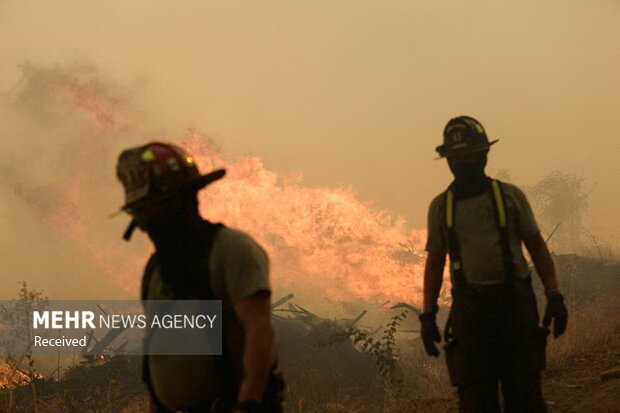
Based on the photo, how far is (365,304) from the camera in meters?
33.2

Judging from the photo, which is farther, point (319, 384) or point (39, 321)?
point (39, 321)

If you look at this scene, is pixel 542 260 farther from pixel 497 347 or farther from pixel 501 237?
pixel 497 347

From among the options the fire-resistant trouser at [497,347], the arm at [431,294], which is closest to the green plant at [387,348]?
the arm at [431,294]

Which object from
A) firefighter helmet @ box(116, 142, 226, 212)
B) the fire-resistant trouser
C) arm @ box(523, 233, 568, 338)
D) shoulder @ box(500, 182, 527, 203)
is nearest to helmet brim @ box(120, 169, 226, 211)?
firefighter helmet @ box(116, 142, 226, 212)

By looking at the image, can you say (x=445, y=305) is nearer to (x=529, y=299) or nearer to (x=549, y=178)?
(x=529, y=299)

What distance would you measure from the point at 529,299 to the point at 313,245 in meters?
34.6

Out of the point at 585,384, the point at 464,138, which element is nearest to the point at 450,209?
the point at 464,138

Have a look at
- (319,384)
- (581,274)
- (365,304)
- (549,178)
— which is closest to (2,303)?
(319,384)

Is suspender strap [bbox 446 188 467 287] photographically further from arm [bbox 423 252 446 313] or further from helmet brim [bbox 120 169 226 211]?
helmet brim [bbox 120 169 226 211]

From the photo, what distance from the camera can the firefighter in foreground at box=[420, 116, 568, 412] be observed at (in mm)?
3740

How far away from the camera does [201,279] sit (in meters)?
2.28

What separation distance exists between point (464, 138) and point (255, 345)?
260 cm

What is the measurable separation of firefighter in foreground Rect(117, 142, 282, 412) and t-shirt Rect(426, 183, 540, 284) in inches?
77.2

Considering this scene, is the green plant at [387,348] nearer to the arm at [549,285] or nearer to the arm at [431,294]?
the arm at [431,294]
